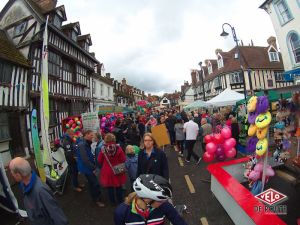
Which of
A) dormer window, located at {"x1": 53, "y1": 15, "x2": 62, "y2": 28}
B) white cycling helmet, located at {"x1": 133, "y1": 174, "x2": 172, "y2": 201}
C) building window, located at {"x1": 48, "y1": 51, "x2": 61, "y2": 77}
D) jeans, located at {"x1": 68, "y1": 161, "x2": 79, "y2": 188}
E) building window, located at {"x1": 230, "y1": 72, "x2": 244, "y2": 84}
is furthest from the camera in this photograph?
building window, located at {"x1": 230, "y1": 72, "x2": 244, "y2": 84}

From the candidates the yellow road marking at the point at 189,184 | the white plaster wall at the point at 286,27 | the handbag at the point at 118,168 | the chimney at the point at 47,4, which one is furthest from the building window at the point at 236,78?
the handbag at the point at 118,168

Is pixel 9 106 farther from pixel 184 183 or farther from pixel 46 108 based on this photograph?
pixel 184 183

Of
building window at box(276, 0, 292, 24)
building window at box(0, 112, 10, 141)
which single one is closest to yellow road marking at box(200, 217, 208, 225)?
building window at box(0, 112, 10, 141)

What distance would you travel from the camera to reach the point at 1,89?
A: 1112 cm

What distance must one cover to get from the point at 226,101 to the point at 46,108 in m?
11.1

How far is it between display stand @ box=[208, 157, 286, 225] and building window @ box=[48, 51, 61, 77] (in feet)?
43.9

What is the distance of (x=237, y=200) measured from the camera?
3928 millimetres

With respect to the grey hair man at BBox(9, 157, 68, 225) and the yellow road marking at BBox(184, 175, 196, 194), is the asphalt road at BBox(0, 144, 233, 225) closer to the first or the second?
the yellow road marking at BBox(184, 175, 196, 194)

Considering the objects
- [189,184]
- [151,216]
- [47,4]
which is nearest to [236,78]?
[47,4]

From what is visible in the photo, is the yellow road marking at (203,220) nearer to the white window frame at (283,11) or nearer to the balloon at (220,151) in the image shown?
the balloon at (220,151)

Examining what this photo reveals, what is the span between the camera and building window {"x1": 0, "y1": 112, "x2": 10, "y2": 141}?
36.4ft

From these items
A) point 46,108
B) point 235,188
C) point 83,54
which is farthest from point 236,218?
point 83,54

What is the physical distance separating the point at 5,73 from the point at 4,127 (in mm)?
2692

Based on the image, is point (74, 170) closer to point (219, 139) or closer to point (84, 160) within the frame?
point (84, 160)
